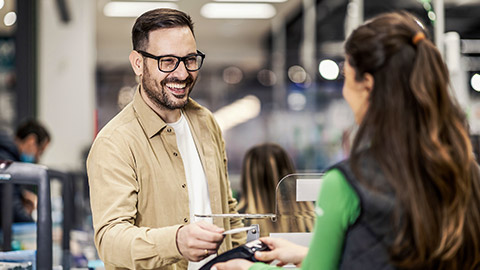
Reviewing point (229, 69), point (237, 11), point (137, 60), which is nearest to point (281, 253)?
point (137, 60)

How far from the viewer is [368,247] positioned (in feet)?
4.32

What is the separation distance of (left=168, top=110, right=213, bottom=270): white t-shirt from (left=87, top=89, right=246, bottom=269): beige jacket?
19mm

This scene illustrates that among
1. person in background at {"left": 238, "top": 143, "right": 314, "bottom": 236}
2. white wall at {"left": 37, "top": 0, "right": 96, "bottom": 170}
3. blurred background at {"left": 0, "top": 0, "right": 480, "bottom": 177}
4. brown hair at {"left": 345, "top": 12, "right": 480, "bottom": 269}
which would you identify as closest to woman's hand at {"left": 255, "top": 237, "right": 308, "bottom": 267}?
brown hair at {"left": 345, "top": 12, "right": 480, "bottom": 269}

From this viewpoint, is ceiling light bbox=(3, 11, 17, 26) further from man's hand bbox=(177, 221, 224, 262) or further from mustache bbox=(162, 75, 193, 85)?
man's hand bbox=(177, 221, 224, 262)

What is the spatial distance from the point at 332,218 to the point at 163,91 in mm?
898

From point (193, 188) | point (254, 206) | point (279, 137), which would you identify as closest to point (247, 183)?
point (254, 206)

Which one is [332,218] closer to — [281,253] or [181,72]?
[281,253]

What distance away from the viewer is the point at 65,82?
26.4 ft

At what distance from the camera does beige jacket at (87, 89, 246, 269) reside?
174 cm

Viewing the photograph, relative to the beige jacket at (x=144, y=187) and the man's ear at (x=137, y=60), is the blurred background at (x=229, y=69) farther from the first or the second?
the man's ear at (x=137, y=60)

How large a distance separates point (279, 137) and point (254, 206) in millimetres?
6918

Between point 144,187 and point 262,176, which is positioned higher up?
point 144,187

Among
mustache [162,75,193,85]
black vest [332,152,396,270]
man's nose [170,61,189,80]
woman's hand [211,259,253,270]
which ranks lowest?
woman's hand [211,259,253,270]

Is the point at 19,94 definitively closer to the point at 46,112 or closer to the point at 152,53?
the point at 46,112
